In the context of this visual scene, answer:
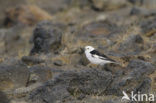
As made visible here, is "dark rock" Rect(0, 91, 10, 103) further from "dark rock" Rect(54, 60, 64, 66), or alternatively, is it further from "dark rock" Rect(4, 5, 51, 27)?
"dark rock" Rect(4, 5, 51, 27)

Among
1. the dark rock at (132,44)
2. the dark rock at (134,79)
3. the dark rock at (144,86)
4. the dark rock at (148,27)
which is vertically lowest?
the dark rock at (148,27)

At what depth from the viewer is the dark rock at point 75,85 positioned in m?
10.3

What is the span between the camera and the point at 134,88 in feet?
35.6

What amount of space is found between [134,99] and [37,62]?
13.4 ft

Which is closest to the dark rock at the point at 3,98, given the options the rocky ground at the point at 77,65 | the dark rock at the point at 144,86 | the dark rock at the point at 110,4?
the rocky ground at the point at 77,65

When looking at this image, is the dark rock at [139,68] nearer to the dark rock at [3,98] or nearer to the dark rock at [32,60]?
the dark rock at [32,60]

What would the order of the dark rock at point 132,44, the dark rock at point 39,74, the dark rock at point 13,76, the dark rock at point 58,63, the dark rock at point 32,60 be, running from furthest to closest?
the dark rock at point 132,44, the dark rock at point 32,60, the dark rock at point 58,63, the dark rock at point 39,74, the dark rock at point 13,76

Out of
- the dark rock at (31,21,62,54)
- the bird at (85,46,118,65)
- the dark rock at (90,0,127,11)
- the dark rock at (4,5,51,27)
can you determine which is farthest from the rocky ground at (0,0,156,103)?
the dark rock at (90,0,127,11)

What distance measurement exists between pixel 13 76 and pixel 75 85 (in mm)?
1780

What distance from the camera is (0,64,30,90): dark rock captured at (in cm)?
1063

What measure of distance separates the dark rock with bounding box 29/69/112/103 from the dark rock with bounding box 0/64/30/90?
2.41ft

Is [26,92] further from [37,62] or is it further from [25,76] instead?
[37,62]

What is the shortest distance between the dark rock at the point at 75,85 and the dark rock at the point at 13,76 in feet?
2.41

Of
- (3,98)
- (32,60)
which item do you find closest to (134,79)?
(32,60)
